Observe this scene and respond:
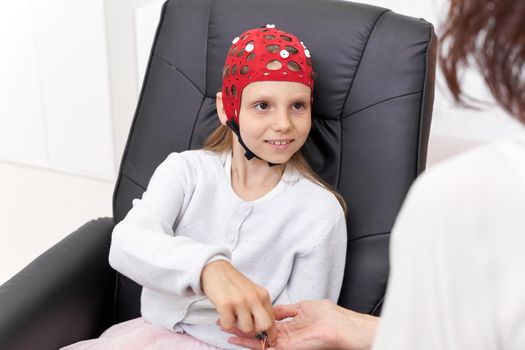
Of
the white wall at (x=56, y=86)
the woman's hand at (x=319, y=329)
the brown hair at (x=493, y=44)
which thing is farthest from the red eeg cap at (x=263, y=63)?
the white wall at (x=56, y=86)

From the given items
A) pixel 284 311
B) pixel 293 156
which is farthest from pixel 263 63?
pixel 284 311

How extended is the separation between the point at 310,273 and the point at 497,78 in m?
0.84

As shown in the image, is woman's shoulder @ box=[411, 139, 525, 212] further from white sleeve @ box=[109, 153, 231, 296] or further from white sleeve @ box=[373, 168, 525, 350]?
white sleeve @ box=[109, 153, 231, 296]

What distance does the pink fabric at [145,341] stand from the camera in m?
1.28

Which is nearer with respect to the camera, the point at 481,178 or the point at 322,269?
the point at 481,178

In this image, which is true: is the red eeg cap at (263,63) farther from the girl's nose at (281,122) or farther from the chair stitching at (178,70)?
the chair stitching at (178,70)

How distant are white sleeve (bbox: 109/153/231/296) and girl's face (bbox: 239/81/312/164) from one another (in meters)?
0.17

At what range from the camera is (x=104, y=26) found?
2658 millimetres

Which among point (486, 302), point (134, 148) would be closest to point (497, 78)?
point (486, 302)

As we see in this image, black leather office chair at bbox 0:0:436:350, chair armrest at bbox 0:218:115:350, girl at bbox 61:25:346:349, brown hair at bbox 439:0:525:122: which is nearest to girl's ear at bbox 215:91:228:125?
girl at bbox 61:25:346:349

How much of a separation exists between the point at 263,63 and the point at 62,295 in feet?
1.92

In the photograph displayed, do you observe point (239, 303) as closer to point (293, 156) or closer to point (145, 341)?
point (145, 341)

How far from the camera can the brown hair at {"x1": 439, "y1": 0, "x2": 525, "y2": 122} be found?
460 millimetres

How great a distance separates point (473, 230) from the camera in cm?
47
